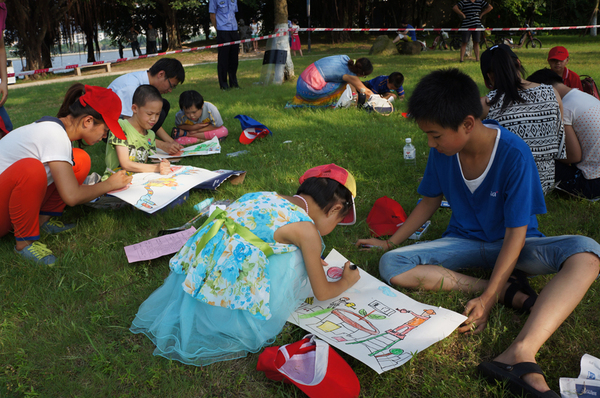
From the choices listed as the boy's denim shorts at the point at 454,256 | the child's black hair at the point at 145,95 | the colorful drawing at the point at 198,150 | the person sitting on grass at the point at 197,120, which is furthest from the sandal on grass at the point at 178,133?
the boy's denim shorts at the point at 454,256

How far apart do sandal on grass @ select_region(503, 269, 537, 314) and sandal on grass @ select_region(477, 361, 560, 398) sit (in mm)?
469

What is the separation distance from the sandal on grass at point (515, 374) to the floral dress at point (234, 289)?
850 millimetres

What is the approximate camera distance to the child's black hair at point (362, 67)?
239 inches

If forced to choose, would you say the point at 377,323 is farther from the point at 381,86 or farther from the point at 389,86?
the point at 381,86

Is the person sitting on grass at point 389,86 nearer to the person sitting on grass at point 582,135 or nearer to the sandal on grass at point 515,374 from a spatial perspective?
the person sitting on grass at point 582,135

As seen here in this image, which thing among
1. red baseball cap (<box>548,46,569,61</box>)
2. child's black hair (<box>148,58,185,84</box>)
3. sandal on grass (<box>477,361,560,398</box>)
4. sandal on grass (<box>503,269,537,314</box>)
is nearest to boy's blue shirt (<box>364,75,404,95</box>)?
red baseball cap (<box>548,46,569,61</box>)

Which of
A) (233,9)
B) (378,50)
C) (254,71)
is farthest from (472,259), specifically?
(378,50)

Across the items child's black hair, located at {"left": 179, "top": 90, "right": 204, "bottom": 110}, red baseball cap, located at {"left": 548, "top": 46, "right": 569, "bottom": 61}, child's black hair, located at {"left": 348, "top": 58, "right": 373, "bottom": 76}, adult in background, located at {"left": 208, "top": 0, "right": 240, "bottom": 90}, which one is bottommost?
child's black hair, located at {"left": 179, "top": 90, "right": 204, "bottom": 110}

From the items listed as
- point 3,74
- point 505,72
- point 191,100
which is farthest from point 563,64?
point 3,74

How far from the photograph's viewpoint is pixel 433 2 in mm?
21000

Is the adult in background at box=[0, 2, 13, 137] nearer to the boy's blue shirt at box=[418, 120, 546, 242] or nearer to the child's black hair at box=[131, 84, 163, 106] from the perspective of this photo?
the child's black hair at box=[131, 84, 163, 106]

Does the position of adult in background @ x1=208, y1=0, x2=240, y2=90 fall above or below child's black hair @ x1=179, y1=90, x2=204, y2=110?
above

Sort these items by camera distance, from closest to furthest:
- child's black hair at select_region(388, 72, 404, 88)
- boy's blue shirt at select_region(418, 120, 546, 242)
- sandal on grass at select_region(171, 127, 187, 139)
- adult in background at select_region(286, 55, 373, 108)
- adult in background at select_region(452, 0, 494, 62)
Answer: boy's blue shirt at select_region(418, 120, 546, 242) < sandal on grass at select_region(171, 127, 187, 139) < adult in background at select_region(286, 55, 373, 108) < child's black hair at select_region(388, 72, 404, 88) < adult in background at select_region(452, 0, 494, 62)

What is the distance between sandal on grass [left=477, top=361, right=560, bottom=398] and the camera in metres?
1.47
